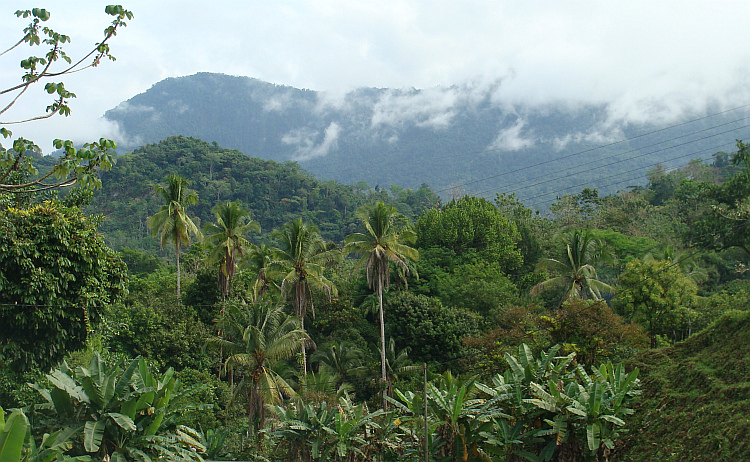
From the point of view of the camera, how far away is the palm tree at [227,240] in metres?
36.2

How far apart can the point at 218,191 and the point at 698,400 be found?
7408 cm

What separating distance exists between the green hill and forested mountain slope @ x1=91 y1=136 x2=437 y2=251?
60845mm

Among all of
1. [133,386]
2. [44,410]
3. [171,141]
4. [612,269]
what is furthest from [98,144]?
[171,141]

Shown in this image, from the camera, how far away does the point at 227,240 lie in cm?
3631

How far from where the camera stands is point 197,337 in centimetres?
3428

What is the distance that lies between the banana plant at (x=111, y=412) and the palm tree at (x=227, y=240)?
22.2 m

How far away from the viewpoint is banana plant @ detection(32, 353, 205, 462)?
1324 centimetres

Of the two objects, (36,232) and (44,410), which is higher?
(36,232)

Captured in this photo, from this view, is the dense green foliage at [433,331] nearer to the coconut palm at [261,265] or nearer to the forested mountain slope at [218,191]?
the coconut palm at [261,265]

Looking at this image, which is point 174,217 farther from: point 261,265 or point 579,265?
point 579,265

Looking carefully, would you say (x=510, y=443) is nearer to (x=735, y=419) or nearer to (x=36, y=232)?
(x=735, y=419)

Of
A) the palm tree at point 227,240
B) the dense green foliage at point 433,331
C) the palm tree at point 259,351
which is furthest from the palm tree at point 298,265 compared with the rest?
the palm tree at point 259,351

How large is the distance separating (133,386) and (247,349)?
566 inches

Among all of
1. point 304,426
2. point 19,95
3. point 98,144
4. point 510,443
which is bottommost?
point 510,443
